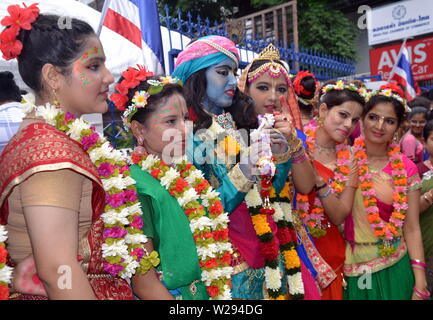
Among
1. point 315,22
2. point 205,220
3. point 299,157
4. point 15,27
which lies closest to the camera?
point 15,27

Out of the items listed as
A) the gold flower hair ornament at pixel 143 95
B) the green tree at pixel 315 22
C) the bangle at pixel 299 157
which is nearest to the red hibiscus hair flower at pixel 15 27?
the gold flower hair ornament at pixel 143 95

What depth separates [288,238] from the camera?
2.67 m

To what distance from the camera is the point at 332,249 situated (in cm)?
332

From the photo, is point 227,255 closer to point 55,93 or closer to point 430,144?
point 55,93

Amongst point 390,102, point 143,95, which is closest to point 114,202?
point 143,95

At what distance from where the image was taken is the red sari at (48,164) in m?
→ 1.38

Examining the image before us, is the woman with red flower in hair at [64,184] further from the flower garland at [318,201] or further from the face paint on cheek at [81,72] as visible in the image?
the flower garland at [318,201]

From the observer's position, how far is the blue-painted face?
100 inches

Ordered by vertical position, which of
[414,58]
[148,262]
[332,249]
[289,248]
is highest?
[414,58]

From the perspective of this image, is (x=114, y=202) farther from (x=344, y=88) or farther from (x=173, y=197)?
(x=344, y=88)

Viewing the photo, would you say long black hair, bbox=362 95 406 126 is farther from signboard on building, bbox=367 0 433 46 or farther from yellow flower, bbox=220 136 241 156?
signboard on building, bbox=367 0 433 46

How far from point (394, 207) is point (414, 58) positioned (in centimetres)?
1418

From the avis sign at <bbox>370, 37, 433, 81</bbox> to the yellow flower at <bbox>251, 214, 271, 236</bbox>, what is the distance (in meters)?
13.9
